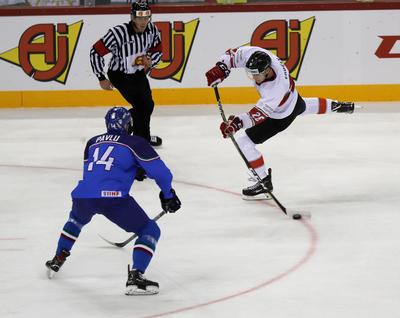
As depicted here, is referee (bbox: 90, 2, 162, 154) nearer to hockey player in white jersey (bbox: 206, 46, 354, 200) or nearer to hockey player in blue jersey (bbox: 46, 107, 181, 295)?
hockey player in white jersey (bbox: 206, 46, 354, 200)

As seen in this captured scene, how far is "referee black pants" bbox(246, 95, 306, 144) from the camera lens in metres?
7.39

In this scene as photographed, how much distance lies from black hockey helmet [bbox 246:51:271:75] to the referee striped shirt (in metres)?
1.61

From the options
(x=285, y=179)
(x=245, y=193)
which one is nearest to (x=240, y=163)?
(x=285, y=179)

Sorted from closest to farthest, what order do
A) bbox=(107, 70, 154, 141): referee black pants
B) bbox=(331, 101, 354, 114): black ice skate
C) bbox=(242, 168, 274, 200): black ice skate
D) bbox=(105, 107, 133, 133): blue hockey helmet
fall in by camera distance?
bbox=(105, 107, 133, 133): blue hockey helmet → bbox=(242, 168, 274, 200): black ice skate → bbox=(331, 101, 354, 114): black ice skate → bbox=(107, 70, 154, 141): referee black pants

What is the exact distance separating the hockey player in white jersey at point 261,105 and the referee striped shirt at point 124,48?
44.5 inches

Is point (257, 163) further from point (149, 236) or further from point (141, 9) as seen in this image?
A: point (149, 236)

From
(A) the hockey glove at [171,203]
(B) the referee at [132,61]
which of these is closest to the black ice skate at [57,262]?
(A) the hockey glove at [171,203]

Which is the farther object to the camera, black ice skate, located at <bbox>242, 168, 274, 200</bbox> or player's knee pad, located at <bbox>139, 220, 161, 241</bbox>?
black ice skate, located at <bbox>242, 168, 274, 200</bbox>

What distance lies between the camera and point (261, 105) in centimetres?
729

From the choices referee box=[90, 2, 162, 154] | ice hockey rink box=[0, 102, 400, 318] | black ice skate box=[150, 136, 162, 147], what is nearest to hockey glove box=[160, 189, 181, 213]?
ice hockey rink box=[0, 102, 400, 318]

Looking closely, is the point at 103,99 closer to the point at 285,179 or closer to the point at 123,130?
the point at 285,179

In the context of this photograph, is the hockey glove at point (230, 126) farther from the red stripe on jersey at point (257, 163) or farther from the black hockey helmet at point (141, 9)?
the black hockey helmet at point (141, 9)

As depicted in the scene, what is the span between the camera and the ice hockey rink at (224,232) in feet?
16.8

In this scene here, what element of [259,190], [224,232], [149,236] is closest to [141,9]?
[259,190]
